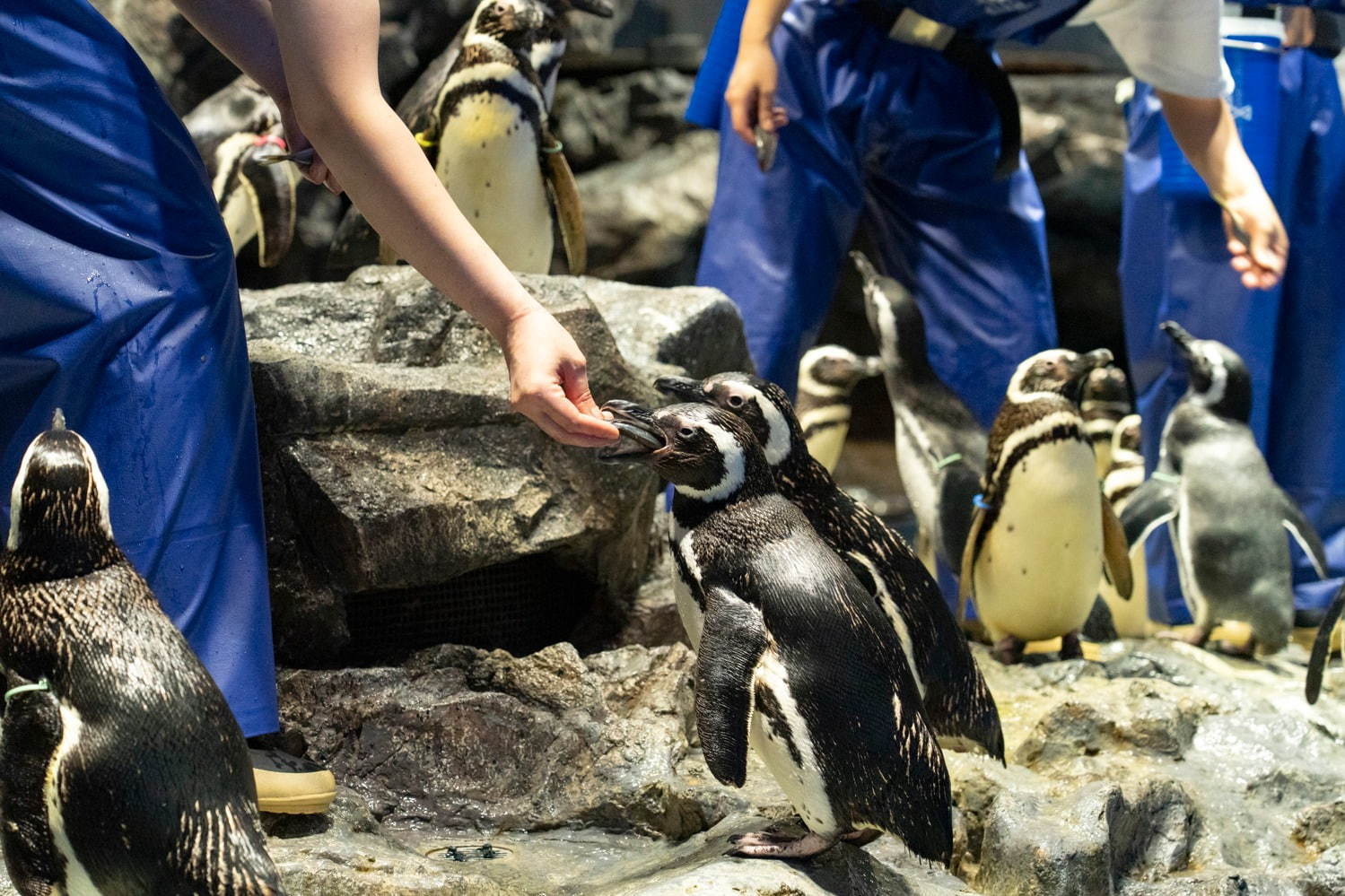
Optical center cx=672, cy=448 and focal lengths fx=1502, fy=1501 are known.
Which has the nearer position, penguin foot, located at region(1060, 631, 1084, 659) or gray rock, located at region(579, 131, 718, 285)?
penguin foot, located at region(1060, 631, 1084, 659)

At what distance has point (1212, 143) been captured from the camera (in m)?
3.07

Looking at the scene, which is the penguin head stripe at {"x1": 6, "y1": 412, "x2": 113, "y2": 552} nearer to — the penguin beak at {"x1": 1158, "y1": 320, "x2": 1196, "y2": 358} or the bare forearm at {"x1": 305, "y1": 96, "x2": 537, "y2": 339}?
the bare forearm at {"x1": 305, "y1": 96, "x2": 537, "y2": 339}

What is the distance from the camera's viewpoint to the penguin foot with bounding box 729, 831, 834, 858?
167 centimetres

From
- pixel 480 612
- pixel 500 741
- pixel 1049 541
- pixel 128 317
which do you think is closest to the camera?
pixel 128 317

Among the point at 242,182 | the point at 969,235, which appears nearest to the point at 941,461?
the point at 969,235

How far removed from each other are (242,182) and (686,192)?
278 centimetres

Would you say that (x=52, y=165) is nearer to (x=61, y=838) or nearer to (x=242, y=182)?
(x=61, y=838)

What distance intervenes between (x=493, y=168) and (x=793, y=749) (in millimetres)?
2117

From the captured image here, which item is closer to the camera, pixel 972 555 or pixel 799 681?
pixel 799 681

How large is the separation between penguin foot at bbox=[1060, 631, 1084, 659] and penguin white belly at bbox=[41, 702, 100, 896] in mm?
2413

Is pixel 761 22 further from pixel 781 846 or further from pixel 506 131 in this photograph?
pixel 781 846

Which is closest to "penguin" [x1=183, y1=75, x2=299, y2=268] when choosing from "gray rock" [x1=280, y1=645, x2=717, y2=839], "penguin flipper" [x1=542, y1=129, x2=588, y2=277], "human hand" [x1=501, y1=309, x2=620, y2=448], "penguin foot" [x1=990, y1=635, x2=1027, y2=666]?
"penguin flipper" [x1=542, y1=129, x2=588, y2=277]

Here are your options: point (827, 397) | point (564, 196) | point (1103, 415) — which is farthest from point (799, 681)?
point (1103, 415)

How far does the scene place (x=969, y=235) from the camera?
346 cm
